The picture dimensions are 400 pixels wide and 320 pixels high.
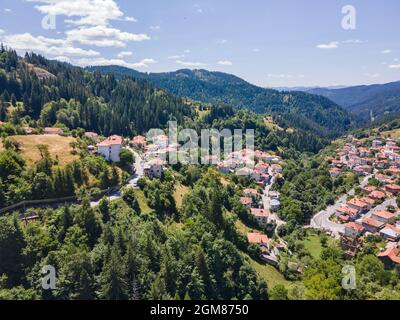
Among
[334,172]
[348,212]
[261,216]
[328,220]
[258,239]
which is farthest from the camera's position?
[334,172]

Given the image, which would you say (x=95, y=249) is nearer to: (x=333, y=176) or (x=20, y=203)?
(x=20, y=203)

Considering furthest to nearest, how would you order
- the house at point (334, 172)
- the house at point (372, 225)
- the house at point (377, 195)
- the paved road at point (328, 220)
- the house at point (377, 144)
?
the house at point (377, 144)
the house at point (334, 172)
the house at point (377, 195)
the paved road at point (328, 220)
the house at point (372, 225)

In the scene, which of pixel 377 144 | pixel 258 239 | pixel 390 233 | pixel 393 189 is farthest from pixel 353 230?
pixel 377 144

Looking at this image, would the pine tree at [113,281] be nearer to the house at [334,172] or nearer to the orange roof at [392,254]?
the orange roof at [392,254]

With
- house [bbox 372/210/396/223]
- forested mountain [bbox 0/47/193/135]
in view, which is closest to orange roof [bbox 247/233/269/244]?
house [bbox 372/210/396/223]

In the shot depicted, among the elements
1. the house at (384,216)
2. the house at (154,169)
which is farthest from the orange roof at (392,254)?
the house at (154,169)

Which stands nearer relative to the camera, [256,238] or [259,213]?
[256,238]

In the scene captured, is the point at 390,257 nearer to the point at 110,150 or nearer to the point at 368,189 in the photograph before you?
the point at 368,189
